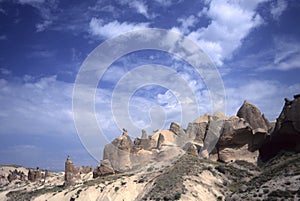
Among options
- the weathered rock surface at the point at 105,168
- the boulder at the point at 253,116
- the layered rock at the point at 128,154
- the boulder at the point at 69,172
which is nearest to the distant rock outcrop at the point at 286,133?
the boulder at the point at 253,116

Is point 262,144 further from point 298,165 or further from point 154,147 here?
point 154,147

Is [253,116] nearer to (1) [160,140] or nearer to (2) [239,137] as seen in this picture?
(2) [239,137]

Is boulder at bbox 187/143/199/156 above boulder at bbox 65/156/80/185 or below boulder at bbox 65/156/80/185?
above

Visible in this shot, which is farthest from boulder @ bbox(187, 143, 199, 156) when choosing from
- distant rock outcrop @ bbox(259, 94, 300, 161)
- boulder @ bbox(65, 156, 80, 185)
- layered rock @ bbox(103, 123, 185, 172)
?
boulder @ bbox(65, 156, 80, 185)

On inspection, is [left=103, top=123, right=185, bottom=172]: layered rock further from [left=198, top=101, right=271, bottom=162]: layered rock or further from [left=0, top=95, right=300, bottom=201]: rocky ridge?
[left=198, top=101, right=271, bottom=162]: layered rock

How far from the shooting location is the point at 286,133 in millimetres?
37156

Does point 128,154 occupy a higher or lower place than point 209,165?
higher

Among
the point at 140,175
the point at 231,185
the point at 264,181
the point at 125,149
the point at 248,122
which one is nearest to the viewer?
the point at 264,181

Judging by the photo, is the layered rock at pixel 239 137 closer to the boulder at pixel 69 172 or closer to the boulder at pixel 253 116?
the boulder at pixel 253 116

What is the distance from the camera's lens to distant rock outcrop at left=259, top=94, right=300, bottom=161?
35812 mm

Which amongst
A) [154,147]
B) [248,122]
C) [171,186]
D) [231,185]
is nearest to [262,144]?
[248,122]

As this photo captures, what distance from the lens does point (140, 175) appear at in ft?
137

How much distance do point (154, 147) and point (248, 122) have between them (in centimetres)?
1814

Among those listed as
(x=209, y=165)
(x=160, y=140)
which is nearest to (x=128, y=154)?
(x=160, y=140)
